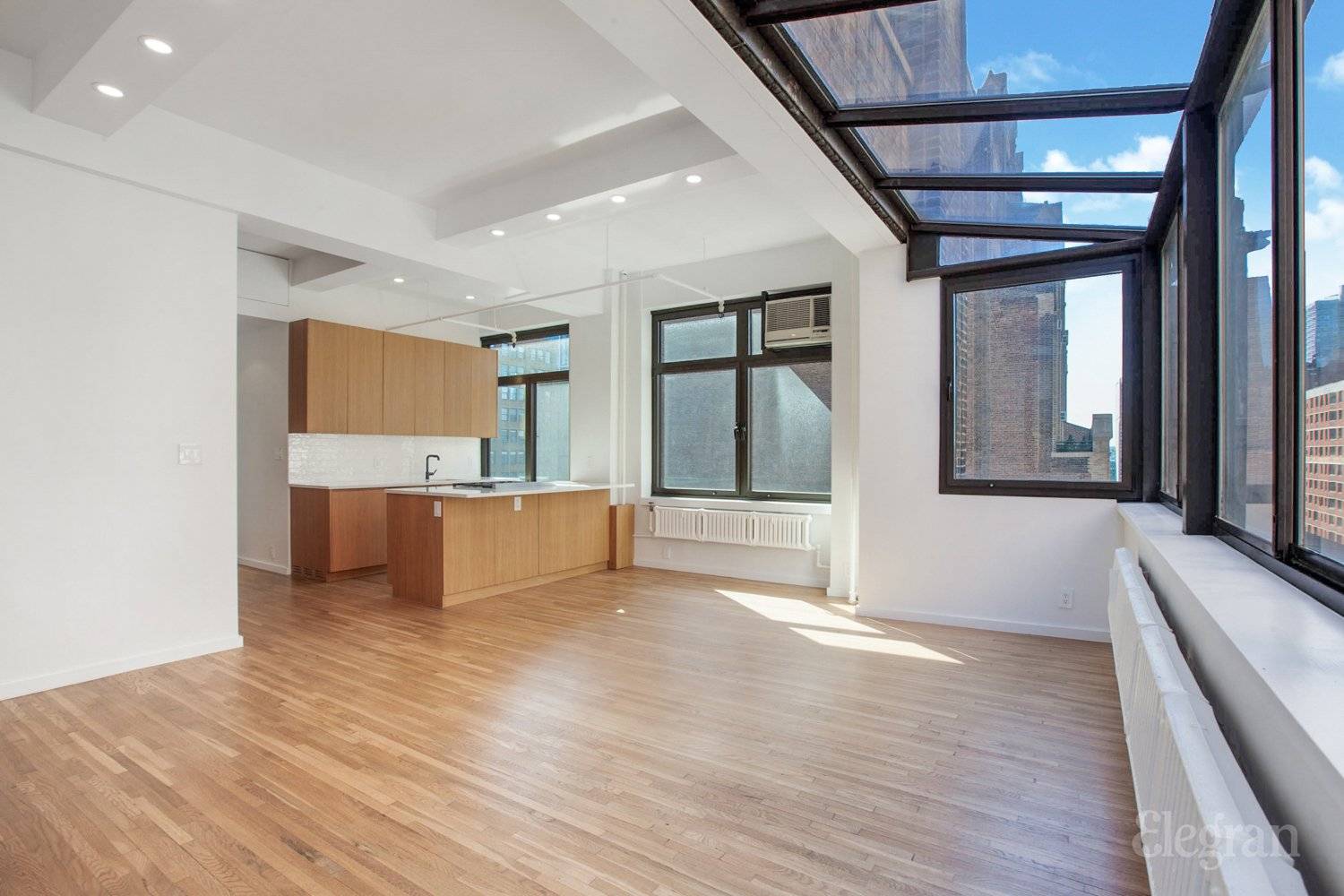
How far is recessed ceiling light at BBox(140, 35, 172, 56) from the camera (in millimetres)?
2797

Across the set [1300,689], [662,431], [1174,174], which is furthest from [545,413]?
[1300,689]

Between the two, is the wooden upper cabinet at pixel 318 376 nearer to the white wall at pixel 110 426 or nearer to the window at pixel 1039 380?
the white wall at pixel 110 426

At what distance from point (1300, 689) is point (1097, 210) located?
12.1ft

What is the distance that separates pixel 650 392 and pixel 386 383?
2790mm

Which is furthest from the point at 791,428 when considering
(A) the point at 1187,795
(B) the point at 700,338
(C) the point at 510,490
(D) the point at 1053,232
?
(A) the point at 1187,795

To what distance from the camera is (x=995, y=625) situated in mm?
4512

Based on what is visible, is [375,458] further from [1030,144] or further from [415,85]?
[1030,144]

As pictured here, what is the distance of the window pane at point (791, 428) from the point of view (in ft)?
20.4

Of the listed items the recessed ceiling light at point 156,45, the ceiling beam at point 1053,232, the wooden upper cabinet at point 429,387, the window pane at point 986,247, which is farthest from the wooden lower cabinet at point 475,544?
the ceiling beam at point 1053,232

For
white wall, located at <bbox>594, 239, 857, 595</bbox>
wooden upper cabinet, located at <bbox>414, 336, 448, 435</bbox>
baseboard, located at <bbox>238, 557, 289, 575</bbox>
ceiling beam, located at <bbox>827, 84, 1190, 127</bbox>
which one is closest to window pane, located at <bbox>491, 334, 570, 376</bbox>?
white wall, located at <bbox>594, 239, 857, 595</bbox>

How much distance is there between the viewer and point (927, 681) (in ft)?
11.5

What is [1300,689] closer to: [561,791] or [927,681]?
[561,791]

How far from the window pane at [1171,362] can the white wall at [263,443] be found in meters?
7.13

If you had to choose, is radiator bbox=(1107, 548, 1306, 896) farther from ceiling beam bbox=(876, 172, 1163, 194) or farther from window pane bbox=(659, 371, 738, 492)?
window pane bbox=(659, 371, 738, 492)
